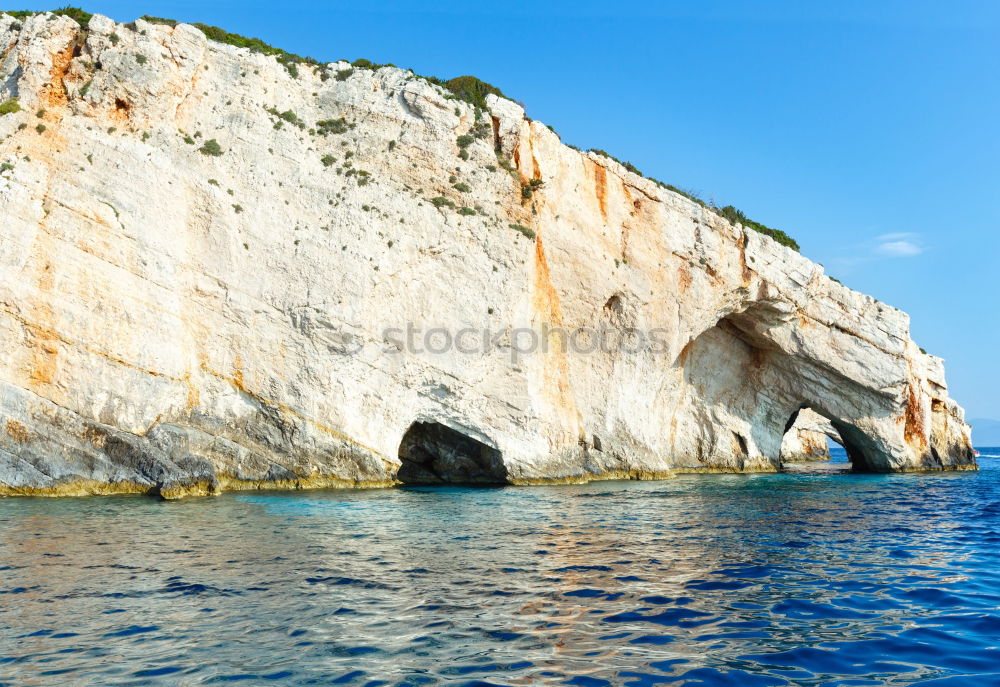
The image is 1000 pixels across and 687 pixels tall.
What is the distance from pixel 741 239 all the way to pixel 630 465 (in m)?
12.1

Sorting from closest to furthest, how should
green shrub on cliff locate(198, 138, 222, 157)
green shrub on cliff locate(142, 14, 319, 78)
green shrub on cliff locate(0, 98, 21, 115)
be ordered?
green shrub on cliff locate(0, 98, 21, 115) < green shrub on cliff locate(198, 138, 222, 157) < green shrub on cliff locate(142, 14, 319, 78)

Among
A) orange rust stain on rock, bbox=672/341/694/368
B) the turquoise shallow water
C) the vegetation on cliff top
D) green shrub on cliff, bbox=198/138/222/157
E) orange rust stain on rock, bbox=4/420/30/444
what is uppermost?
the vegetation on cliff top

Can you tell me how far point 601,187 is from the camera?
91.5 ft

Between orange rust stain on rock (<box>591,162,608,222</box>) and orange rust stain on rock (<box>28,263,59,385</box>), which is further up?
orange rust stain on rock (<box>591,162,608,222</box>)

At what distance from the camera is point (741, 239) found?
30656 mm

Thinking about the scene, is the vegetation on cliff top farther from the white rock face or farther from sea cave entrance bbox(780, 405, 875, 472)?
sea cave entrance bbox(780, 405, 875, 472)

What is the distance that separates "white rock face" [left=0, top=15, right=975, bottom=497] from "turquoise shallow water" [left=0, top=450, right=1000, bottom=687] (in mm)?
5751

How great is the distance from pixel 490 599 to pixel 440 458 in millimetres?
18950

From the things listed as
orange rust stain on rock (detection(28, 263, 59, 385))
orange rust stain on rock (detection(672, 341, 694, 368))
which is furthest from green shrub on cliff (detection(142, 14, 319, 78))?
orange rust stain on rock (detection(672, 341, 694, 368))

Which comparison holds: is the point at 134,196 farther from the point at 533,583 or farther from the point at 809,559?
the point at 809,559

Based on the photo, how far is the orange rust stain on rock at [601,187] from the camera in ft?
90.7

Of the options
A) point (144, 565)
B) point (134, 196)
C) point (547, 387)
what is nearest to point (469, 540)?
point (144, 565)

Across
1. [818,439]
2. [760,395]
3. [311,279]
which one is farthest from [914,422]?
[311,279]

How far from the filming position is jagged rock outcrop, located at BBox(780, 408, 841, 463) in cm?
5228
